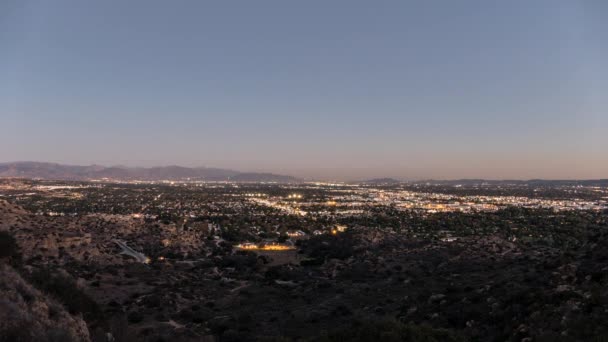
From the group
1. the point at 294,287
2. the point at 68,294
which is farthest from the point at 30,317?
the point at 294,287

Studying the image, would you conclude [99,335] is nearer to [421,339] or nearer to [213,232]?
[421,339]

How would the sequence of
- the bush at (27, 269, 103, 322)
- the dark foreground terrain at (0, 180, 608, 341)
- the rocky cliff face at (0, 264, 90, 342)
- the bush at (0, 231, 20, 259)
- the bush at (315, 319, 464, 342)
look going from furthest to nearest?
the bush at (0, 231, 20, 259) < the bush at (27, 269, 103, 322) < the dark foreground terrain at (0, 180, 608, 341) < the bush at (315, 319, 464, 342) < the rocky cliff face at (0, 264, 90, 342)

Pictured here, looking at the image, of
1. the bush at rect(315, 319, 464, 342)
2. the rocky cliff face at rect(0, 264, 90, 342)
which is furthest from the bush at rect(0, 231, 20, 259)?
the bush at rect(315, 319, 464, 342)

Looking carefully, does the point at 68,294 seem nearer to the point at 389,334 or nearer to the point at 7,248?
the point at 7,248

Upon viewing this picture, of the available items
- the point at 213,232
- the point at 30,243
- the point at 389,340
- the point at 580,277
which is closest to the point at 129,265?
the point at 30,243

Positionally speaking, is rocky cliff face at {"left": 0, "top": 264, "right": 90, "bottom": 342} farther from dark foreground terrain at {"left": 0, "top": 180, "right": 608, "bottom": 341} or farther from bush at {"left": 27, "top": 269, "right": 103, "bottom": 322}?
bush at {"left": 27, "top": 269, "right": 103, "bottom": 322}

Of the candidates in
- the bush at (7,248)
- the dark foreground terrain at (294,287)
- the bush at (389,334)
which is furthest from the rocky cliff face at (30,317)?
the bush at (389,334)

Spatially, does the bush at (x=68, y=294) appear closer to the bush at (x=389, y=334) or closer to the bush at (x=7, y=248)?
the bush at (x=7, y=248)

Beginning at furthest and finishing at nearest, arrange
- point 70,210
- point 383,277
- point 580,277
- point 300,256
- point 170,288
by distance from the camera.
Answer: point 70,210
point 300,256
point 383,277
point 170,288
point 580,277
